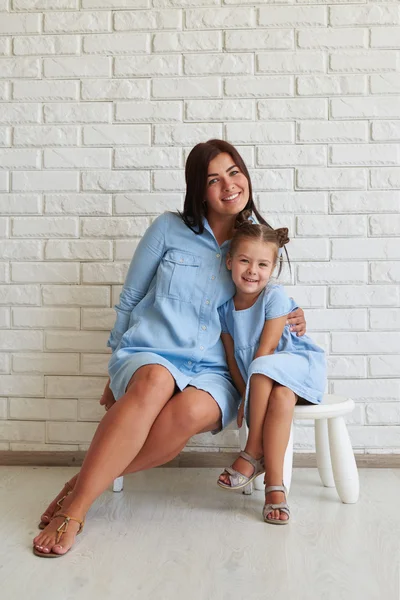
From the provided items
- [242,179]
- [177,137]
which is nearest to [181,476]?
[242,179]

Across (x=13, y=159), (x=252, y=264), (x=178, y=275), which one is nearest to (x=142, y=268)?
(x=178, y=275)

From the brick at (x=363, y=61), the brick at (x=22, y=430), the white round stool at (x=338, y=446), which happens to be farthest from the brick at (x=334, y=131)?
the brick at (x=22, y=430)

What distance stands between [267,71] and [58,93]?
2.29 feet

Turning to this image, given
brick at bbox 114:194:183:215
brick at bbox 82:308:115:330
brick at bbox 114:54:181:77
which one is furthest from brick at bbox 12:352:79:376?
brick at bbox 114:54:181:77

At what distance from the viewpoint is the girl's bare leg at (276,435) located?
160cm

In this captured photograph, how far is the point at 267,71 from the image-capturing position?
81.5 inches

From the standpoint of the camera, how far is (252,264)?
1.73m

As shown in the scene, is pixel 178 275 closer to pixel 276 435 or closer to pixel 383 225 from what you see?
pixel 276 435

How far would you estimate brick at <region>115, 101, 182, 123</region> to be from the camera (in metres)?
2.08

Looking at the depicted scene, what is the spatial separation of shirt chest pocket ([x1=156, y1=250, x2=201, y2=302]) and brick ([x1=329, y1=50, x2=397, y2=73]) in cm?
83

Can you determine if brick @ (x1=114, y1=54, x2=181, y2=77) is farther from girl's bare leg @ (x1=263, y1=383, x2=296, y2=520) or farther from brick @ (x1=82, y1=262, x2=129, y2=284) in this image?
girl's bare leg @ (x1=263, y1=383, x2=296, y2=520)

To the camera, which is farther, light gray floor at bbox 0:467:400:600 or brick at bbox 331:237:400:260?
brick at bbox 331:237:400:260

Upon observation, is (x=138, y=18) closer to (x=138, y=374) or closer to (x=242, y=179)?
(x=242, y=179)

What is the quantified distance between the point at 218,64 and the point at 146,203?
20.2 inches
